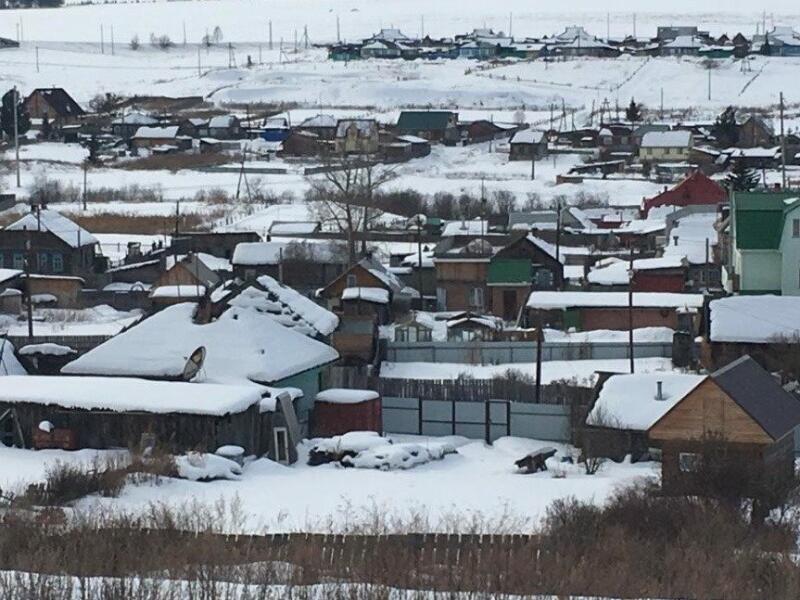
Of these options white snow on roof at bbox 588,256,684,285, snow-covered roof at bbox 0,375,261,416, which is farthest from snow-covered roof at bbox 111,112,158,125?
snow-covered roof at bbox 0,375,261,416

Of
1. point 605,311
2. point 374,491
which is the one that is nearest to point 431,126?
point 605,311

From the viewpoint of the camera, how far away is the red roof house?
36625 mm

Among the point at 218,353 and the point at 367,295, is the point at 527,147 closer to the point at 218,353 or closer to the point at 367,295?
the point at 367,295

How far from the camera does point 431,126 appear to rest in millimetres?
56875

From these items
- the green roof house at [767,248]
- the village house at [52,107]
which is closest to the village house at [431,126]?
the village house at [52,107]

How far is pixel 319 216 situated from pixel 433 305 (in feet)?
34.6

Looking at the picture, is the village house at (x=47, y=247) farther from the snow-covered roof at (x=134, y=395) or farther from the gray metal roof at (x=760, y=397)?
the gray metal roof at (x=760, y=397)

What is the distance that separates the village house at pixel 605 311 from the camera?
23.7 m

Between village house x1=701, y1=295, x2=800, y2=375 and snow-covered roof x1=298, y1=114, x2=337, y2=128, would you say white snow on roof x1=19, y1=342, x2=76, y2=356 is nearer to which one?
village house x1=701, y1=295, x2=800, y2=375

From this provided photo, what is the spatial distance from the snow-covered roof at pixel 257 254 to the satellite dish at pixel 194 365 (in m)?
12.0

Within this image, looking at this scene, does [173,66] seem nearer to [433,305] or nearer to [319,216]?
[319,216]

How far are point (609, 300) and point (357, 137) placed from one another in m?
30.5

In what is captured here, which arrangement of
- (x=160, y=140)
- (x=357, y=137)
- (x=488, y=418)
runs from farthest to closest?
(x=160, y=140) < (x=357, y=137) < (x=488, y=418)

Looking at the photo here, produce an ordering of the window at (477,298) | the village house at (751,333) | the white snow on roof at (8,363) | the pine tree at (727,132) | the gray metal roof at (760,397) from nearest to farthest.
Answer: the gray metal roof at (760,397) < the white snow on roof at (8,363) < the village house at (751,333) < the window at (477,298) < the pine tree at (727,132)
